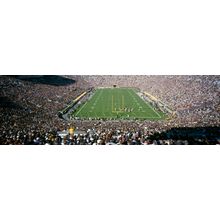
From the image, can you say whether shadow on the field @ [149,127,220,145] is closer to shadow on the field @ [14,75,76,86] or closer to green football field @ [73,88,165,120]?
green football field @ [73,88,165,120]

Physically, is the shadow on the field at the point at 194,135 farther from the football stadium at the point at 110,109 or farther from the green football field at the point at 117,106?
the green football field at the point at 117,106

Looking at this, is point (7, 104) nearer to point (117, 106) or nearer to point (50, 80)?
point (50, 80)

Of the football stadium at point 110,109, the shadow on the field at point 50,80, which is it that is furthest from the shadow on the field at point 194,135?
the shadow on the field at point 50,80

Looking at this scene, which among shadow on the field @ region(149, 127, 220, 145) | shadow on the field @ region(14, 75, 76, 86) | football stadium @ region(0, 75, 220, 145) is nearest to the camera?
shadow on the field @ region(149, 127, 220, 145)

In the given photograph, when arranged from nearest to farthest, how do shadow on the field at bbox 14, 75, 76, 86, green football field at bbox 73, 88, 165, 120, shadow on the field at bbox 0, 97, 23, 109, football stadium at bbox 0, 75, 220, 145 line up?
football stadium at bbox 0, 75, 220, 145 → shadow on the field at bbox 0, 97, 23, 109 → shadow on the field at bbox 14, 75, 76, 86 → green football field at bbox 73, 88, 165, 120

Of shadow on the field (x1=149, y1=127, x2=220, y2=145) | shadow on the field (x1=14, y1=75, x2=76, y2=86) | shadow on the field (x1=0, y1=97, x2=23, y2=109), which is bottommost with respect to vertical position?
shadow on the field (x1=149, y1=127, x2=220, y2=145)

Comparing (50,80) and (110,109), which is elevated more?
(50,80)

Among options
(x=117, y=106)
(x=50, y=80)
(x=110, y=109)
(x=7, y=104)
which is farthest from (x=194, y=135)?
(x=7, y=104)

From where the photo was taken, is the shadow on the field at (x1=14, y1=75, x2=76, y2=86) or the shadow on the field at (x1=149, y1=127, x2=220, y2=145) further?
the shadow on the field at (x1=14, y1=75, x2=76, y2=86)

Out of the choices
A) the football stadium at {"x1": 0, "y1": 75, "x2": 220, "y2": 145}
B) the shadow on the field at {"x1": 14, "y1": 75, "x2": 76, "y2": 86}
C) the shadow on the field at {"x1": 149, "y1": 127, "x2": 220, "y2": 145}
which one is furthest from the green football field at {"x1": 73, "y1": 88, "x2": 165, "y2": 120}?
the shadow on the field at {"x1": 149, "y1": 127, "x2": 220, "y2": 145}
